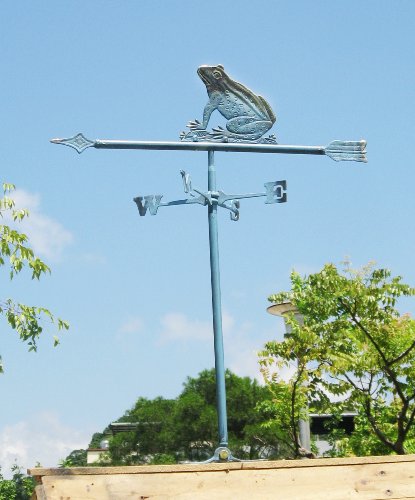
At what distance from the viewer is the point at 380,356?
39.2 ft

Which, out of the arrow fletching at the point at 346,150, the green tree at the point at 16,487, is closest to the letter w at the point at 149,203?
the arrow fletching at the point at 346,150

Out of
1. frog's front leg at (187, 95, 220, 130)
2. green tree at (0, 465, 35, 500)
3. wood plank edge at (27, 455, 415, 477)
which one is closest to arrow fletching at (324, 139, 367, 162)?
frog's front leg at (187, 95, 220, 130)

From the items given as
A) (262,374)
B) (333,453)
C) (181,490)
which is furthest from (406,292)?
(181,490)

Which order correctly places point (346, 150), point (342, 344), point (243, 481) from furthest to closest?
point (342, 344), point (346, 150), point (243, 481)

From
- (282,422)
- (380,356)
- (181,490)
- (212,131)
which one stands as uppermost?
(212,131)

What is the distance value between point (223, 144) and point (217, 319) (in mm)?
1253

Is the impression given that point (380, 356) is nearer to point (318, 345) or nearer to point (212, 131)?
point (318, 345)

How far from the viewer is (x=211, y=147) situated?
6.02 m

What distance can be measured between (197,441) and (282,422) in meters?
15.3

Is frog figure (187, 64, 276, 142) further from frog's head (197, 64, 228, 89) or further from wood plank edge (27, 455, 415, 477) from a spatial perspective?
wood plank edge (27, 455, 415, 477)

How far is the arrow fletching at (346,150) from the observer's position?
6.23m

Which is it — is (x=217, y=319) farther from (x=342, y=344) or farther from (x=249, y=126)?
(x=342, y=344)

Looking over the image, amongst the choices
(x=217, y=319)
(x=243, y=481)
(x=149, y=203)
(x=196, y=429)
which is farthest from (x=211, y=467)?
(x=196, y=429)

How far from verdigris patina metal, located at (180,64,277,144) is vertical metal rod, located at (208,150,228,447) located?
0.40m
